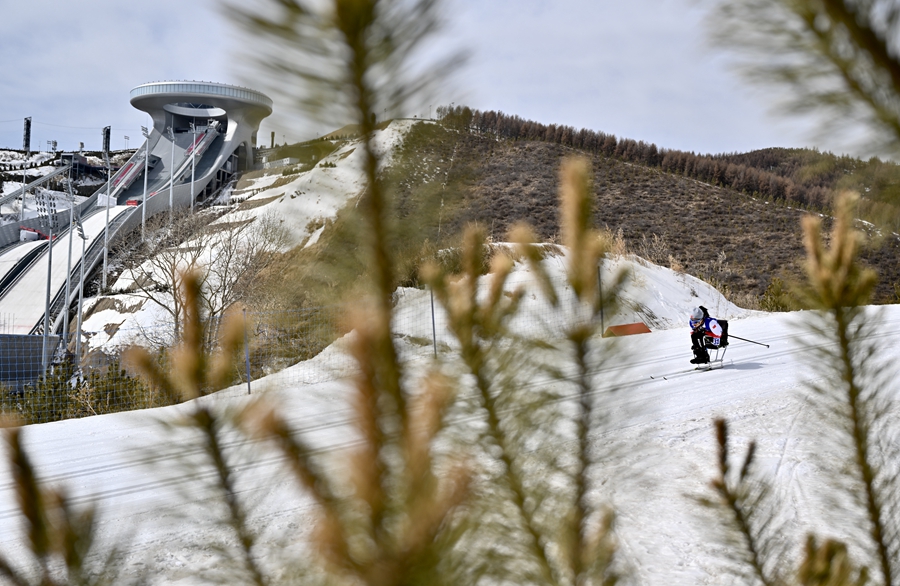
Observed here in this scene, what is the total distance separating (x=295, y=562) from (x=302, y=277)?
25 centimetres

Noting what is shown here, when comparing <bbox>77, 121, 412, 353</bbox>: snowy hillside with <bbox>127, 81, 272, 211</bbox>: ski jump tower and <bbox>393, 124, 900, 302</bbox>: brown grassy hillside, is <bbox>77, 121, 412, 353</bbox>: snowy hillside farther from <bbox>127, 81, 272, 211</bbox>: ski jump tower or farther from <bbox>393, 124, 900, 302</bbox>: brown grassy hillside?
<bbox>127, 81, 272, 211</bbox>: ski jump tower

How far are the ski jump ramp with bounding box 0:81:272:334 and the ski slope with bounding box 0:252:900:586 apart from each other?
29.2 ft

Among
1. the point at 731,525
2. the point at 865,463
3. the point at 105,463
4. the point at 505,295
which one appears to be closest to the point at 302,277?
the point at 505,295

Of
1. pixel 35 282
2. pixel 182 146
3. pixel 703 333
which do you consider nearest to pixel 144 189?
pixel 35 282

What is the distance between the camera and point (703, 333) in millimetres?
Answer: 7871

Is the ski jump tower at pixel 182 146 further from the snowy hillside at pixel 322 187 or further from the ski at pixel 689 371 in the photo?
the snowy hillside at pixel 322 187

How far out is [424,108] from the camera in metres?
0.50

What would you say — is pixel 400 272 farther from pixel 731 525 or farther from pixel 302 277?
pixel 731 525

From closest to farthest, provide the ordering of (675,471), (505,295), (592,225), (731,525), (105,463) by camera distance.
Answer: (592,225) < (505,295) < (731,525) < (675,471) < (105,463)

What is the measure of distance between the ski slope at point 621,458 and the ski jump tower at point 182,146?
2999 cm

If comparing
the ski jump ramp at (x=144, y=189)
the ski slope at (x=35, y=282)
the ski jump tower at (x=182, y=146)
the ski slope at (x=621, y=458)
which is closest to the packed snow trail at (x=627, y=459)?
the ski slope at (x=621, y=458)

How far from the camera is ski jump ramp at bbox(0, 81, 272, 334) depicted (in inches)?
1071

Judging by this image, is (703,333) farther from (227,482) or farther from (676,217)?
(676,217)

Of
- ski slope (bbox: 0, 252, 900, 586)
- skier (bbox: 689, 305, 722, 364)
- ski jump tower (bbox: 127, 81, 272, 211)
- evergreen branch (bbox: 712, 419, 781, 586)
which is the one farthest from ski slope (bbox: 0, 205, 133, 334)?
evergreen branch (bbox: 712, 419, 781, 586)
